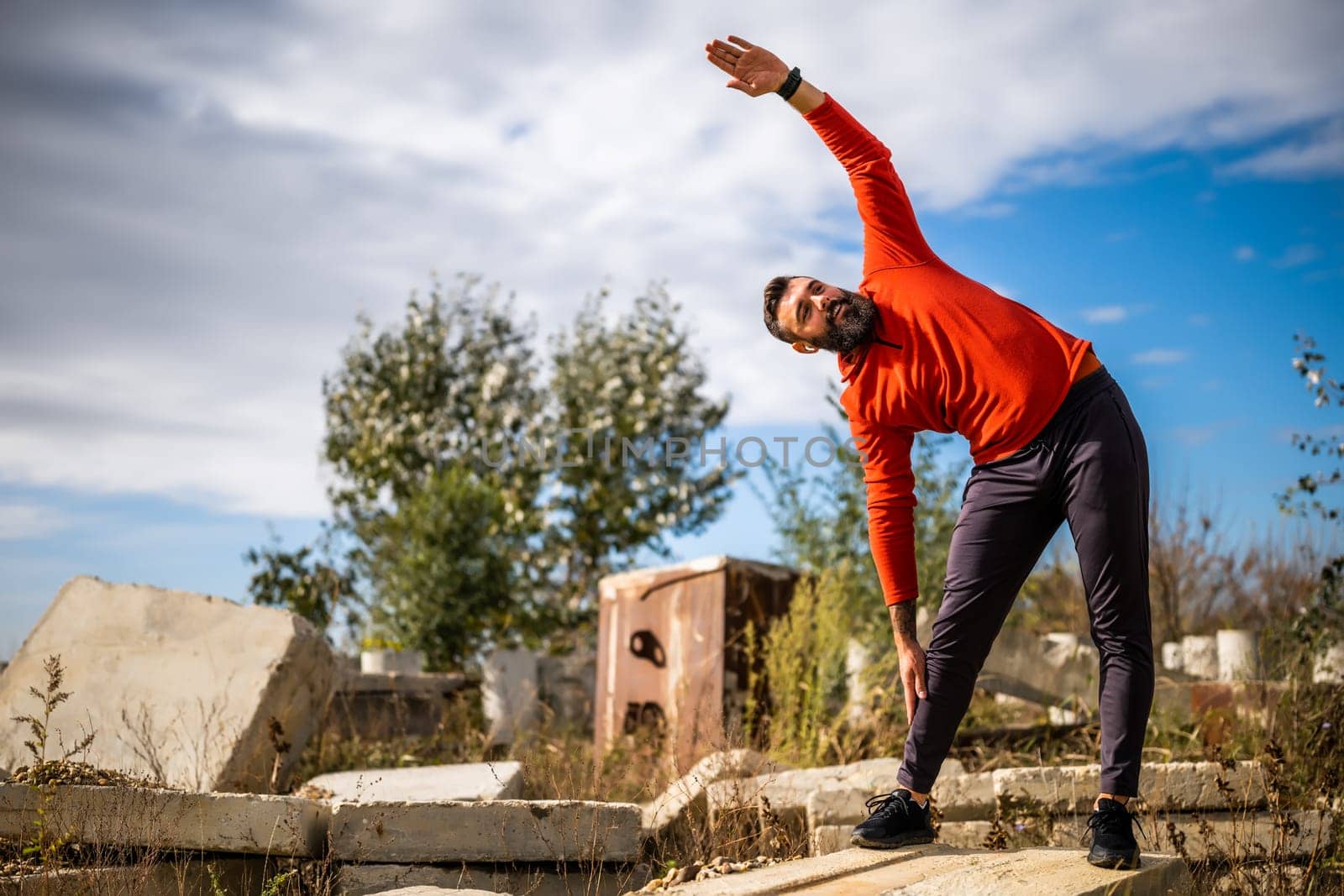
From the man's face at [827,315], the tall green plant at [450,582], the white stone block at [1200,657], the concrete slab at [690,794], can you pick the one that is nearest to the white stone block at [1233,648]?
the white stone block at [1200,657]

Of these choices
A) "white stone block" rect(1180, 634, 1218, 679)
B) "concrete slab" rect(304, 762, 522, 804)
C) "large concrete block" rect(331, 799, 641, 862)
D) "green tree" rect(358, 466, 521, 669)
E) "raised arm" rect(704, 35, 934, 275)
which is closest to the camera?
"raised arm" rect(704, 35, 934, 275)

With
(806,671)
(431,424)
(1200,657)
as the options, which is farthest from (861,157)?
(431,424)

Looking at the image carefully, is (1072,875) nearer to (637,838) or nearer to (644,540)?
(637,838)

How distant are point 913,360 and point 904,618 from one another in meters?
0.76

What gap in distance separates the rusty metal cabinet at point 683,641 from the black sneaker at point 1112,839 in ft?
11.1

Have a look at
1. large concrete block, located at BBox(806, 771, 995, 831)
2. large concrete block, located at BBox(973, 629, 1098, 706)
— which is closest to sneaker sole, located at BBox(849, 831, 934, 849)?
large concrete block, located at BBox(806, 771, 995, 831)

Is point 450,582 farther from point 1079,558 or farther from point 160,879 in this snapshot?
point 1079,558

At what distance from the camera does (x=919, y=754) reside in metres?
3.03

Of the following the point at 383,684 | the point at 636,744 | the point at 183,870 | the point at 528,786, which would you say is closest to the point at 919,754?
the point at 528,786

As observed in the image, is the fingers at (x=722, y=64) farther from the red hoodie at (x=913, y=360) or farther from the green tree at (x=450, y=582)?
the green tree at (x=450, y=582)

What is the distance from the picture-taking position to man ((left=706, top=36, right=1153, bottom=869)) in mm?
2832

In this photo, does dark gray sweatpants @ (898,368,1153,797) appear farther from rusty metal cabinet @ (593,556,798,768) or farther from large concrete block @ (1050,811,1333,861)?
rusty metal cabinet @ (593,556,798,768)

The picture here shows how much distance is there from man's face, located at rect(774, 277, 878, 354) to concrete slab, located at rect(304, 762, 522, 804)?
1989 millimetres

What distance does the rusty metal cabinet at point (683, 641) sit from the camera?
261 inches
